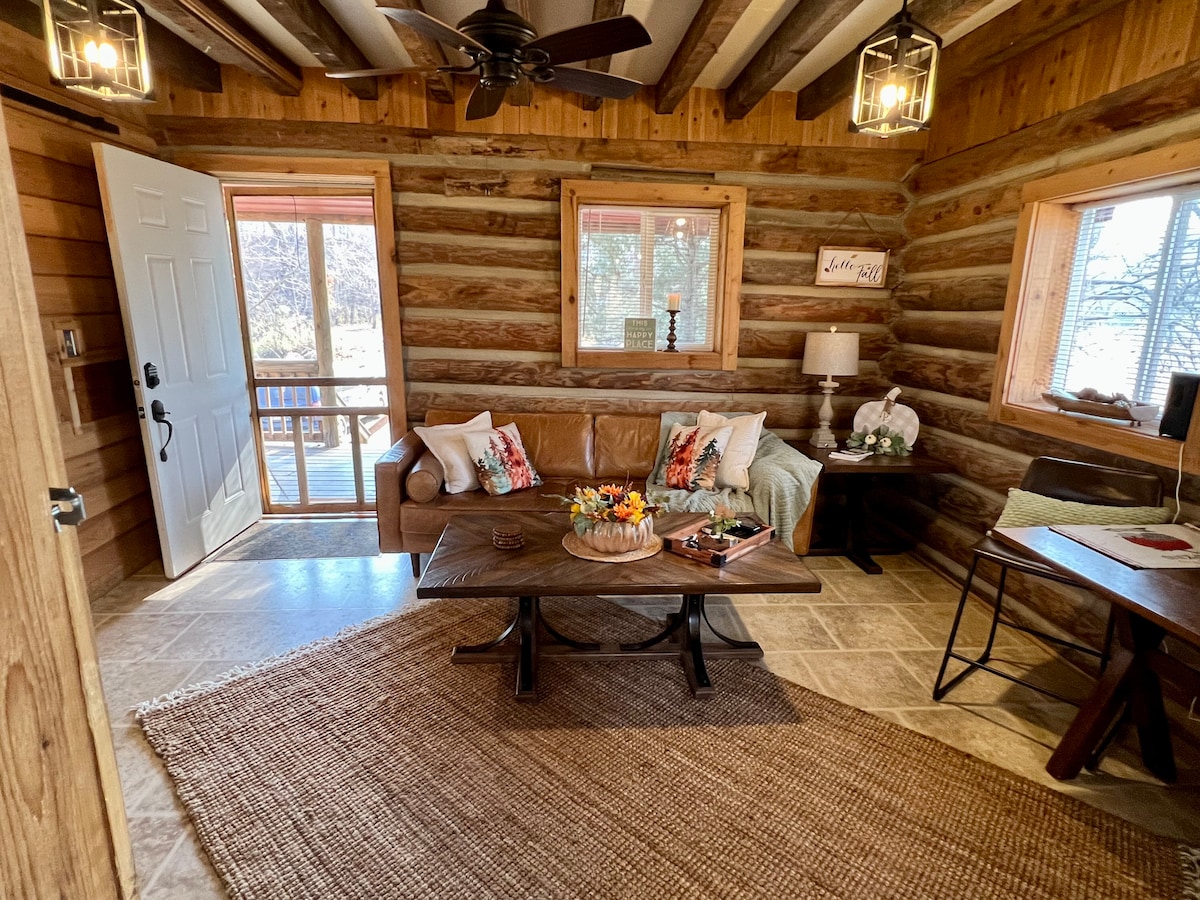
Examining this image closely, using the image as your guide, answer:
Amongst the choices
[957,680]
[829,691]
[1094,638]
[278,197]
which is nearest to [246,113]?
[278,197]

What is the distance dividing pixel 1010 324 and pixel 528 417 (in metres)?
2.74

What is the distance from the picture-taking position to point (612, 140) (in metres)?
3.63

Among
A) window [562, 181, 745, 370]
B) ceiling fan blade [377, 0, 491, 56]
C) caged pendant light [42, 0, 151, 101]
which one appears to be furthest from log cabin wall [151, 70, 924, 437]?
ceiling fan blade [377, 0, 491, 56]

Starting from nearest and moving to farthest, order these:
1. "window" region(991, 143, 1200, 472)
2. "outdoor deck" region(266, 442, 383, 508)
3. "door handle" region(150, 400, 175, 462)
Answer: "window" region(991, 143, 1200, 472), "door handle" region(150, 400, 175, 462), "outdoor deck" region(266, 442, 383, 508)

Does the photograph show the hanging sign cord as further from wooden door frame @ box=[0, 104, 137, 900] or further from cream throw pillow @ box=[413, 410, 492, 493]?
wooden door frame @ box=[0, 104, 137, 900]

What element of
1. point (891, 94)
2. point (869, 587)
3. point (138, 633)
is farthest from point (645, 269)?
point (138, 633)

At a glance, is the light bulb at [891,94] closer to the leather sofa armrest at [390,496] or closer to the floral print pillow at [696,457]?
the floral print pillow at [696,457]

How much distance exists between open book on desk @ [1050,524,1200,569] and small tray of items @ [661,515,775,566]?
1.00m

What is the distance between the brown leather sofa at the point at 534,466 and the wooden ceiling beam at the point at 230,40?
2.04 metres

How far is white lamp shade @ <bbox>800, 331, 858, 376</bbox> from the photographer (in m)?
3.59

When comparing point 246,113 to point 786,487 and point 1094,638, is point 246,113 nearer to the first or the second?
point 786,487

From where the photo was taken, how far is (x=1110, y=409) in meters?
2.46

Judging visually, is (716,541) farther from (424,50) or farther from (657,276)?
(424,50)

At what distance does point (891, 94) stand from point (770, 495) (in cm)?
194
